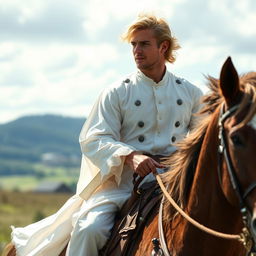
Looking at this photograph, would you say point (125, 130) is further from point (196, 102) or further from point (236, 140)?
point (236, 140)

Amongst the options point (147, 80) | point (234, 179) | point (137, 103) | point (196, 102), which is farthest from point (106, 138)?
point (234, 179)

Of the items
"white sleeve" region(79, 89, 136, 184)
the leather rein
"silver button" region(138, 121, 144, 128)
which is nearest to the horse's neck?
the leather rein

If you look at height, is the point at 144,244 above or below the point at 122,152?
below

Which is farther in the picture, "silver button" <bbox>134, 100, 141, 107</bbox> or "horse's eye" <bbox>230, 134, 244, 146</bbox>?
"silver button" <bbox>134, 100, 141, 107</bbox>

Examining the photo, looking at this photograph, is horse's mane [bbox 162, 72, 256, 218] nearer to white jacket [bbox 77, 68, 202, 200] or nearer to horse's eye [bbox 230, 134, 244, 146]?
horse's eye [bbox 230, 134, 244, 146]

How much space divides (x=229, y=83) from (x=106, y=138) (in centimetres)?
226

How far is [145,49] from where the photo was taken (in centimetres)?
854

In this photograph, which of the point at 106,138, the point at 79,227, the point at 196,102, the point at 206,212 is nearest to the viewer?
the point at 206,212


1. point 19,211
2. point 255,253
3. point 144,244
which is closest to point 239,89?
point 255,253

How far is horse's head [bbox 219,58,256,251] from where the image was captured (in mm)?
5941

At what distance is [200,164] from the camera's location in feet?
22.2

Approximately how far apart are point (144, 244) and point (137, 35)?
236 centimetres

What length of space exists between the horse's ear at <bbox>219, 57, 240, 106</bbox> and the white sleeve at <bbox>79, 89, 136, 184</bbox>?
191 centimetres

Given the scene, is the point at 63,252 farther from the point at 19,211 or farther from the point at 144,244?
the point at 19,211
